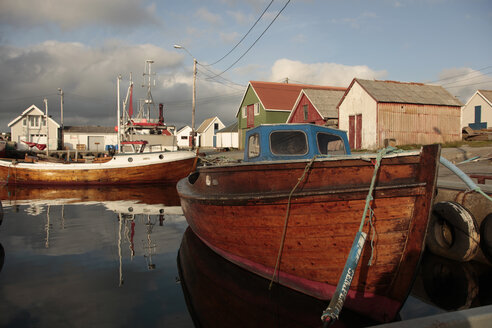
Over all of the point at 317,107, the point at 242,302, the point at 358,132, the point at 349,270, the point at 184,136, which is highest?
the point at 317,107

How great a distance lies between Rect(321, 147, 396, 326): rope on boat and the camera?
10.1 feet

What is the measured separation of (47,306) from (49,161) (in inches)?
673

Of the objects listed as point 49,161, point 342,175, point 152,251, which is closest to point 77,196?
point 49,161

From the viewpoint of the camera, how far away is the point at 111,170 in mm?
17828

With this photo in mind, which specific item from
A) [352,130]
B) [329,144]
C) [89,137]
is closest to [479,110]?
[352,130]

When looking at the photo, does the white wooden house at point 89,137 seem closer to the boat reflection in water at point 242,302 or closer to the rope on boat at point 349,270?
the boat reflection in water at point 242,302

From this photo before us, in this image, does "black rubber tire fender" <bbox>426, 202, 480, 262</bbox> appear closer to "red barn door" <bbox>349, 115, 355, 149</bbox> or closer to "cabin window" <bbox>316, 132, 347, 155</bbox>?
"cabin window" <bbox>316, 132, 347, 155</bbox>

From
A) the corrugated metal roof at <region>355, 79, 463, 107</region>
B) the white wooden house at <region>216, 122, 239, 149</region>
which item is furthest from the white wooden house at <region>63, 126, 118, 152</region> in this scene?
the corrugated metal roof at <region>355, 79, 463, 107</region>

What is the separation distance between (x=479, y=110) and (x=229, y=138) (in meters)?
27.8

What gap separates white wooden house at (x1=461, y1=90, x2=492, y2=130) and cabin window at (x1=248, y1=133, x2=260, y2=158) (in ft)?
110

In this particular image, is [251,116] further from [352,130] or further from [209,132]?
[209,132]

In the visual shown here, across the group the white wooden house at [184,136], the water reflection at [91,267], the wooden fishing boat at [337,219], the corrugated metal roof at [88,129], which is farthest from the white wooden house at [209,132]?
the wooden fishing boat at [337,219]

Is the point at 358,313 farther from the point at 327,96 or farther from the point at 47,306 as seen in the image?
the point at 327,96

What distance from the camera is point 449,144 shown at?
2123 cm
